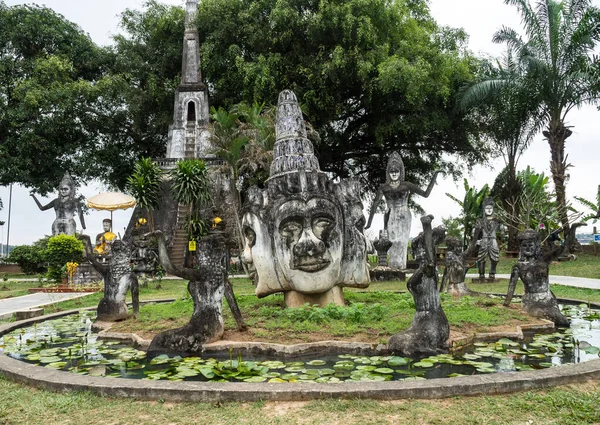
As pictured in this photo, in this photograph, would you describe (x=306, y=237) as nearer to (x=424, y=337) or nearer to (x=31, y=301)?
(x=424, y=337)

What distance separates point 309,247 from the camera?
6.31 m

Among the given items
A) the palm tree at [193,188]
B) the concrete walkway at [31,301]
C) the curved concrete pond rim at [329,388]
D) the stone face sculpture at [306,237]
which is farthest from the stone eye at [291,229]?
the palm tree at [193,188]

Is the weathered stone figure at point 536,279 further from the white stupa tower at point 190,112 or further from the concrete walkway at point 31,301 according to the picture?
the white stupa tower at point 190,112

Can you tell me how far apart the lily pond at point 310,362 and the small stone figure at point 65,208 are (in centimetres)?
1906

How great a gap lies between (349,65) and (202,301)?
16.9 m

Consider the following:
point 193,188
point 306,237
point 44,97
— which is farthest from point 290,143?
point 44,97

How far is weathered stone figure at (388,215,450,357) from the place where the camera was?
5.02 m

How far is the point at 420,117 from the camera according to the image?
71.6ft

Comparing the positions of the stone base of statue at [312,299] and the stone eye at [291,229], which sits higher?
the stone eye at [291,229]

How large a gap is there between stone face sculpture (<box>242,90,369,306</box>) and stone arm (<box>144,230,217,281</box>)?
133 cm

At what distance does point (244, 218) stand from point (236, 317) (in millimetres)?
1669

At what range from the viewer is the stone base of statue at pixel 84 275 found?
14922mm

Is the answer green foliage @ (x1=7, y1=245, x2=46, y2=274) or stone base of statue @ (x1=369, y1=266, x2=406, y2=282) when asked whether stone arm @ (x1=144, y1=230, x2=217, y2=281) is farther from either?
green foliage @ (x1=7, y1=245, x2=46, y2=274)

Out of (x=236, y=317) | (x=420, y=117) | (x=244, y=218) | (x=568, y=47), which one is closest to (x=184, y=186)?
(x=420, y=117)
